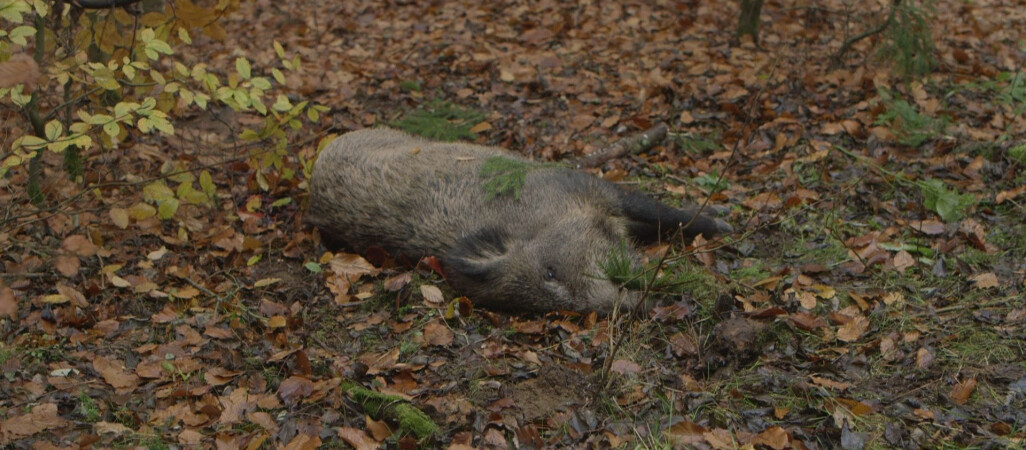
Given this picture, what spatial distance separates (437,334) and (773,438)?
85.1 inches

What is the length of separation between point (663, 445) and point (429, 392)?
131 cm

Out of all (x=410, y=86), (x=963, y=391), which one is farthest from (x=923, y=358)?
(x=410, y=86)

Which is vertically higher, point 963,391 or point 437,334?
point 963,391

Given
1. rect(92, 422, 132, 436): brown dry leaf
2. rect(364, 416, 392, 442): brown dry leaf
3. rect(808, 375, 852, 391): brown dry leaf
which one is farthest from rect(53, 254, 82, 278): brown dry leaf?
rect(808, 375, 852, 391): brown dry leaf

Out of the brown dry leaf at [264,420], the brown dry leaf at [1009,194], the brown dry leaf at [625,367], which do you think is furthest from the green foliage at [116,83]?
the brown dry leaf at [1009,194]

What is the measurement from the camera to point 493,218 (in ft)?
20.1

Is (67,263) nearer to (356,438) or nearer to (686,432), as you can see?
(356,438)

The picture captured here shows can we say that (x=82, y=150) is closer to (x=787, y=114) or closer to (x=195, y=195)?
(x=195, y=195)

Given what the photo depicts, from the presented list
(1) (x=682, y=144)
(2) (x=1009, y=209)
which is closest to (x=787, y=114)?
(1) (x=682, y=144)

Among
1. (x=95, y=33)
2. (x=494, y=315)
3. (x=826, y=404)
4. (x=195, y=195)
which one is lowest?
(x=494, y=315)

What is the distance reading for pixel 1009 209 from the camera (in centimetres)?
598

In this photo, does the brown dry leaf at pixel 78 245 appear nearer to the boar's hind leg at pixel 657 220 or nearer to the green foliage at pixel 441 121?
the boar's hind leg at pixel 657 220

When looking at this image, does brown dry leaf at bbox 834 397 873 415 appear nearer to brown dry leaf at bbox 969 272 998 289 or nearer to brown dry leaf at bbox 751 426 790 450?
brown dry leaf at bbox 751 426 790 450

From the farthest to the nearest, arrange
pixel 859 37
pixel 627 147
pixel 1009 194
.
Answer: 1. pixel 859 37
2. pixel 627 147
3. pixel 1009 194
